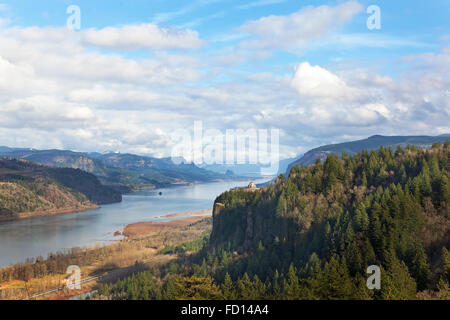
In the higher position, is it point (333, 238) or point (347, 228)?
point (347, 228)

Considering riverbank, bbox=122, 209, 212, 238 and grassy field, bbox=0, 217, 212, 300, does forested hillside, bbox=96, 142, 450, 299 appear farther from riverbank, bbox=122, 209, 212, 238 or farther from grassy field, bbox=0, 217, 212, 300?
riverbank, bbox=122, 209, 212, 238

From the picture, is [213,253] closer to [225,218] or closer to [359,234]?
[225,218]

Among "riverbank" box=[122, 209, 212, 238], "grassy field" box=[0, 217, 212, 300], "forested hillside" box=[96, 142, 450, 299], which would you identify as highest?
"forested hillside" box=[96, 142, 450, 299]

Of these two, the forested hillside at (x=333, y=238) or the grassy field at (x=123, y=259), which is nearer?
the forested hillside at (x=333, y=238)

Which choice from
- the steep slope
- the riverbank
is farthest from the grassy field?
the steep slope

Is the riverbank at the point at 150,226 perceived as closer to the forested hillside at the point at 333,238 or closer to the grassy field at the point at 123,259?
the grassy field at the point at 123,259

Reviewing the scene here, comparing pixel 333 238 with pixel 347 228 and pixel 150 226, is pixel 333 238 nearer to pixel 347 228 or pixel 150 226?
pixel 347 228

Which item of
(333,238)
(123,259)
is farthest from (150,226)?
(333,238)

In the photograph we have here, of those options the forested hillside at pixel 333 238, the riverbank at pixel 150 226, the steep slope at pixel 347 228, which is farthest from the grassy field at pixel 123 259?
the steep slope at pixel 347 228
